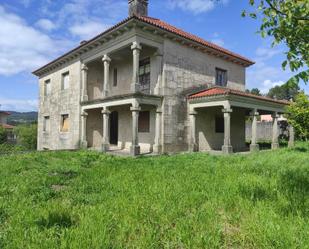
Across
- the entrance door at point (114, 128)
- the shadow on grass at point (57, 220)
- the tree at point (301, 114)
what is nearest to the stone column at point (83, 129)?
the entrance door at point (114, 128)

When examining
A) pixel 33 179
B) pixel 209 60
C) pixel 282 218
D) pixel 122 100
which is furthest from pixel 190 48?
pixel 282 218

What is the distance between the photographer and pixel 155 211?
3969mm

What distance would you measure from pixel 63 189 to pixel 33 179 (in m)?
1.24

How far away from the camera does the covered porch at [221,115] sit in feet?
41.4

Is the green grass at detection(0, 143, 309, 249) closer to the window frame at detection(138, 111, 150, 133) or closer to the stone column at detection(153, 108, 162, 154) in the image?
the stone column at detection(153, 108, 162, 154)

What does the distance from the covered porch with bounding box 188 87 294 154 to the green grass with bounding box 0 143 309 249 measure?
633 centimetres

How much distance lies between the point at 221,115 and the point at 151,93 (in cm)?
522

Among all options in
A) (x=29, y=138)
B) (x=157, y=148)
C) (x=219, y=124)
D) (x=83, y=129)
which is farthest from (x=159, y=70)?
(x=29, y=138)

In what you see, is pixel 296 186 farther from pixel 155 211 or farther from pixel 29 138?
pixel 29 138

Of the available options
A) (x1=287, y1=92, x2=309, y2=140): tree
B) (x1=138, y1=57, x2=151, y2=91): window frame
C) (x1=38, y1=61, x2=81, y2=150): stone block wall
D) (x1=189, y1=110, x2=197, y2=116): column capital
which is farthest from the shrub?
(x1=38, y1=61, x2=81, y2=150): stone block wall

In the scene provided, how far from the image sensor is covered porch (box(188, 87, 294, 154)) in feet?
41.4

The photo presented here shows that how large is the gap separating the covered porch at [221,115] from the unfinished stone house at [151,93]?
0.05 m

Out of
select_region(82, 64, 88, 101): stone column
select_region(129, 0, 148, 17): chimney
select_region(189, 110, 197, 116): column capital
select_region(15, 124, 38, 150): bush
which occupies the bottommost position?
select_region(15, 124, 38, 150): bush

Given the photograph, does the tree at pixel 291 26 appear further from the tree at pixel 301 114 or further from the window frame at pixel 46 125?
the window frame at pixel 46 125
